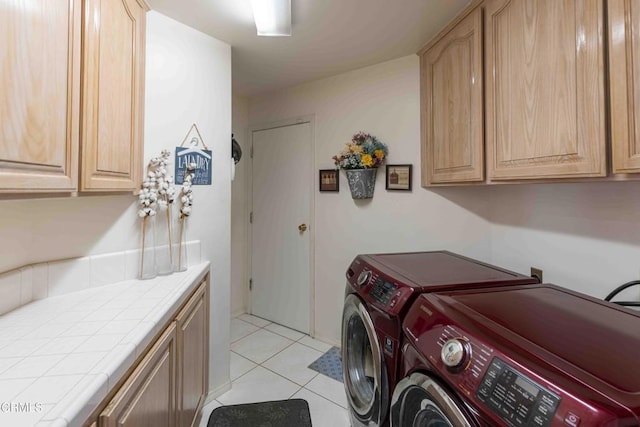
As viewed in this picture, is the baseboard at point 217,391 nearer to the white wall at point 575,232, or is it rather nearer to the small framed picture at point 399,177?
the small framed picture at point 399,177

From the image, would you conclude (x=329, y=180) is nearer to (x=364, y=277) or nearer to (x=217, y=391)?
(x=364, y=277)

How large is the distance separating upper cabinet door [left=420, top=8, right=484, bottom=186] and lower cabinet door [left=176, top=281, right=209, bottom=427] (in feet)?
5.28

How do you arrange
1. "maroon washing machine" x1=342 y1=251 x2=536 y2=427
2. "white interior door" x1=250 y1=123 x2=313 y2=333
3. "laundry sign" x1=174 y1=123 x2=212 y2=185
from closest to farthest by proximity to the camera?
"maroon washing machine" x1=342 y1=251 x2=536 y2=427 → "laundry sign" x1=174 y1=123 x2=212 y2=185 → "white interior door" x1=250 y1=123 x2=313 y2=333

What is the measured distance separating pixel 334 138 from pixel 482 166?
1.33m

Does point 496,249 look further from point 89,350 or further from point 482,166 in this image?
point 89,350

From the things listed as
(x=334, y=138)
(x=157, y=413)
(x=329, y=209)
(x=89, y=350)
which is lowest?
(x=157, y=413)

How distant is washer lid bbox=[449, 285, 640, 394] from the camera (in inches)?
24.0

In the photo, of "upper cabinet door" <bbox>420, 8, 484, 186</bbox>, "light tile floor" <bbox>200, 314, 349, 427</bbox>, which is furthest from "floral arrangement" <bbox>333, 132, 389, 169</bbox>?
"light tile floor" <bbox>200, 314, 349, 427</bbox>

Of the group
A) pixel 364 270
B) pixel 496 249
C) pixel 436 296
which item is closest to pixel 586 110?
pixel 436 296

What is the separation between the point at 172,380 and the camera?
120 centimetres

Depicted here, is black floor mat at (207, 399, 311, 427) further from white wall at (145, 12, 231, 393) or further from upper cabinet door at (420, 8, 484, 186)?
upper cabinet door at (420, 8, 484, 186)

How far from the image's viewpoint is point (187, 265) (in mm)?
1768

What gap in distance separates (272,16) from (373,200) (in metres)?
1.42

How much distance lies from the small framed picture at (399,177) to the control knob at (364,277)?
0.98 meters
